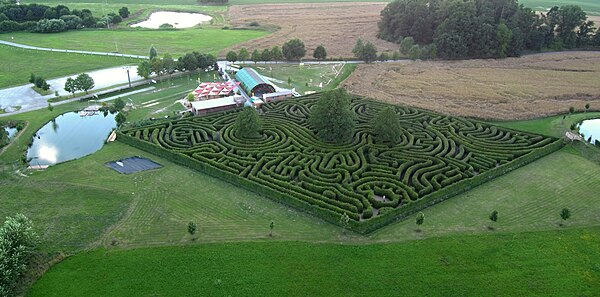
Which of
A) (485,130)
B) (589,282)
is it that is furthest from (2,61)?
(589,282)

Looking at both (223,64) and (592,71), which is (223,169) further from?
(592,71)

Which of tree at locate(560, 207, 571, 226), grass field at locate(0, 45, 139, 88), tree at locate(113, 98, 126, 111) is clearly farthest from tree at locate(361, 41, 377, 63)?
tree at locate(560, 207, 571, 226)

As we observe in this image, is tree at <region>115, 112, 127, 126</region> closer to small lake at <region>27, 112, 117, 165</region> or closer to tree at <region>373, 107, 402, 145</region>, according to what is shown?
small lake at <region>27, 112, 117, 165</region>

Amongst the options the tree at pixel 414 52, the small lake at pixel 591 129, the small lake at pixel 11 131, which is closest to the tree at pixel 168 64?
the small lake at pixel 11 131

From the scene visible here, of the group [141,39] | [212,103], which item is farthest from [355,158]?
[141,39]

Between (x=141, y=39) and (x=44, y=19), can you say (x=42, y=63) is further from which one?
(x=44, y=19)

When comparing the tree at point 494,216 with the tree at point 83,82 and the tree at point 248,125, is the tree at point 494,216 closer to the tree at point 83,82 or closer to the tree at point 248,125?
the tree at point 248,125

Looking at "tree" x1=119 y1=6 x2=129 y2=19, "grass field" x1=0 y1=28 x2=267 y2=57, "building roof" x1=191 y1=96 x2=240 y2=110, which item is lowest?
"building roof" x1=191 y1=96 x2=240 y2=110
